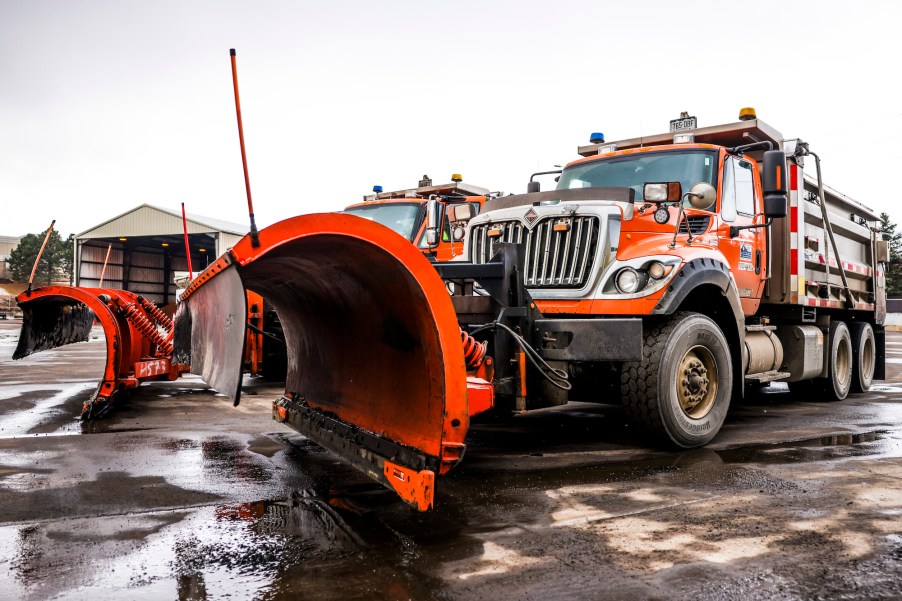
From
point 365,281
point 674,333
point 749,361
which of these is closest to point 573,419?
point 749,361

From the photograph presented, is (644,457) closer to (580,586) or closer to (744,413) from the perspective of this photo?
(580,586)

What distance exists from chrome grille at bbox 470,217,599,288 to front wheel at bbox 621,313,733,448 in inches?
27.6

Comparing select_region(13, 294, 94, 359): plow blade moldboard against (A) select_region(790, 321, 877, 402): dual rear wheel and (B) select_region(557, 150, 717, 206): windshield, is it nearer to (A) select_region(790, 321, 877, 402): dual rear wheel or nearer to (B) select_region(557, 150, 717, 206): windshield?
(B) select_region(557, 150, 717, 206): windshield

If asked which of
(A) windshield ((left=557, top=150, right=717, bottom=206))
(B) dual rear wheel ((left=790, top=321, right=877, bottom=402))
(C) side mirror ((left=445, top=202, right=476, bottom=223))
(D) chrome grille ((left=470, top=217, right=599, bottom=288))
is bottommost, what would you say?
(B) dual rear wheel ((left=790, top=321, right=877, bottom=402))

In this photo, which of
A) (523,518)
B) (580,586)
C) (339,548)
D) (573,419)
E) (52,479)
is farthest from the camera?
(573,419)

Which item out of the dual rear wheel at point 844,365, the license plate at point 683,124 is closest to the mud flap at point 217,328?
the license plate at point 683,124

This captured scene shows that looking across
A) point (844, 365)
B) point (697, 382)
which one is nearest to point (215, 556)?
point (697, 382)

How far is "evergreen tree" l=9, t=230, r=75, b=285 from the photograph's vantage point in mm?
61906

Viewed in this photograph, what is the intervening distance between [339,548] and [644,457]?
9.11ft

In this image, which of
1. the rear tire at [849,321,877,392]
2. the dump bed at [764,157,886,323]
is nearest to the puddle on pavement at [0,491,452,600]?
the dump bed at [764,157,886,323]

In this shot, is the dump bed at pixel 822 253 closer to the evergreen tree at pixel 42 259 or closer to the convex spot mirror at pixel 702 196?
the convex spot mirror at pixel 702 196

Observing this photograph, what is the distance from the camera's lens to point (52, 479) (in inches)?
173

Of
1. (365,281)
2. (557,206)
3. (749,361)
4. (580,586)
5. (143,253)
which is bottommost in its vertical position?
(580,586)

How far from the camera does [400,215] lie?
32.5 ft
